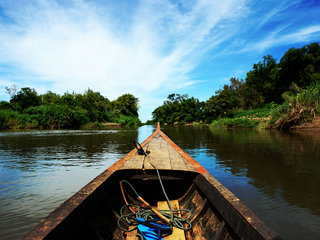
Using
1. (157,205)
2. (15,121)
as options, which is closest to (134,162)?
(157,205)

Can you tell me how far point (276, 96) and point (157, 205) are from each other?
3255 centimetres

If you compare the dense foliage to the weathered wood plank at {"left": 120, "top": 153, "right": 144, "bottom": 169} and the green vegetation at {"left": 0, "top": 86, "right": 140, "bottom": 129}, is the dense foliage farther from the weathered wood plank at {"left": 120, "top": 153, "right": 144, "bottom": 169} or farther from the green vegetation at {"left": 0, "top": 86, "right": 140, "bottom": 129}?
the weathered wood plank at {"left": 120, "top": 153, "right": 144, "bottom": 169}

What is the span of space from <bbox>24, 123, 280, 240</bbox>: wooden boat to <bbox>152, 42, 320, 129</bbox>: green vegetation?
46.3ft

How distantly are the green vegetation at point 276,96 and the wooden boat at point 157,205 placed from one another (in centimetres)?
1412

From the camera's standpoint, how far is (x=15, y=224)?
6.74 ft

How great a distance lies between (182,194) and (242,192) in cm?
121

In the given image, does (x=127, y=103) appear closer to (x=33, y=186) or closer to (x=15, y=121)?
(x=15, y=121)

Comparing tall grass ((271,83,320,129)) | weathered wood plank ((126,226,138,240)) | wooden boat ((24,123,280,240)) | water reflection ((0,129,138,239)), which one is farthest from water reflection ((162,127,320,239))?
tall grass ((271,83,320,129))

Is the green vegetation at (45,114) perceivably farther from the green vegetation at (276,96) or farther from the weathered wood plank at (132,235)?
the weathered wood plank at (132,235)

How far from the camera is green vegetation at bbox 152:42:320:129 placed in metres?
13.0

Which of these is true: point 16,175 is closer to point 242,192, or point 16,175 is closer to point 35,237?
point 35,237

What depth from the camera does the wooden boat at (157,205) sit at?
3.79 feet

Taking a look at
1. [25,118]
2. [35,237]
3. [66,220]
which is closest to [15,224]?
[66,220]

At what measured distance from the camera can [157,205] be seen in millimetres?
2283
